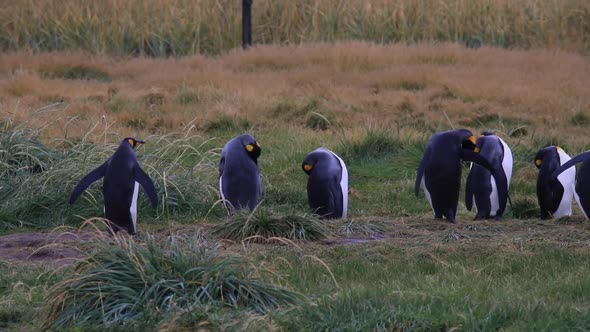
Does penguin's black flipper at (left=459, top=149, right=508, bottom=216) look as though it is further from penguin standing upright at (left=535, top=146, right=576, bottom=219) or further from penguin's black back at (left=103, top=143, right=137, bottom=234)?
penguin's black back at (left=103, top=143, right=137, bottom=234)

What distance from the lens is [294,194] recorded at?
9.57 m

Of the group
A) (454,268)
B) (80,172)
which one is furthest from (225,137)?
(454,268)

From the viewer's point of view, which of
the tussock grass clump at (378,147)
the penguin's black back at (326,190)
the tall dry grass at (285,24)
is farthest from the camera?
the tall dry grass at (285,24)

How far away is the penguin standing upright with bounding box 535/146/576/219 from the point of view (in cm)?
872

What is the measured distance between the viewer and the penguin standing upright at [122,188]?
7598 millimetres

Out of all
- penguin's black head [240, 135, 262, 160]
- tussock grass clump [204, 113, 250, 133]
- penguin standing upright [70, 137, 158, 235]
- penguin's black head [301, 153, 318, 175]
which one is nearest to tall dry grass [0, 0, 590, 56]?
tussock grass clump [204, 113, 250, 133]

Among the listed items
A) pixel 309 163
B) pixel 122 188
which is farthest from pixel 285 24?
pixel 122 188

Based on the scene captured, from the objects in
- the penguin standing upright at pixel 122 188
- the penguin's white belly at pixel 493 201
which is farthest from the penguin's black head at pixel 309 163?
the penguin standing upright at pixel 122 188

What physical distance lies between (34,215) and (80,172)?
0.54 m

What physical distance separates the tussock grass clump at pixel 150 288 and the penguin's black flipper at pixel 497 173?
11.2 ft

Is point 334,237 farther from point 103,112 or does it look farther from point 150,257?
point 103,112

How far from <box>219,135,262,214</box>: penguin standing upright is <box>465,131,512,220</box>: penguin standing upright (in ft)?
5.96

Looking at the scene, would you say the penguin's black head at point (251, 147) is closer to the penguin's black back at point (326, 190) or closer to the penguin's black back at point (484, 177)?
the penguin's black back at point (326, 190)

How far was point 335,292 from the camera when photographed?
217 inches
